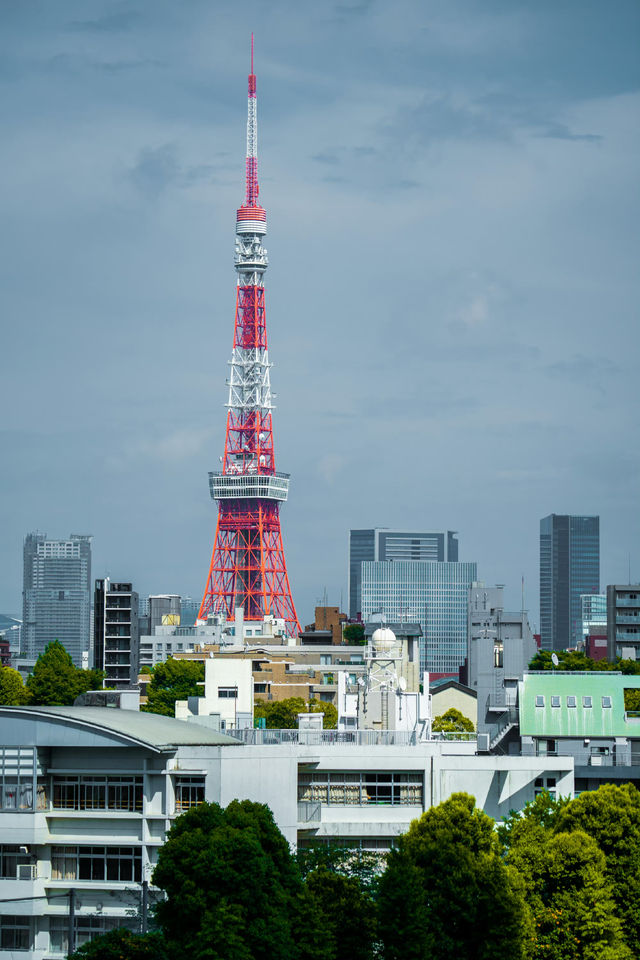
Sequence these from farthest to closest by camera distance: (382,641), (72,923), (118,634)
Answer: (118,634) → (382,641) → (72,923)

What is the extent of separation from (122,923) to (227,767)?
5.59 m

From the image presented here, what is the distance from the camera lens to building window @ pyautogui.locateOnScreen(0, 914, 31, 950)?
52.9 meters

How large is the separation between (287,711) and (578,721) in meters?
55.7

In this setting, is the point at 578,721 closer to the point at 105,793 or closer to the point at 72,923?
the point at 105,793

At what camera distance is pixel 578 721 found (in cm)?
7531

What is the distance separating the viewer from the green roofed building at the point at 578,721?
7356 centimetres

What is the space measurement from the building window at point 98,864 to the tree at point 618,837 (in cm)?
1310

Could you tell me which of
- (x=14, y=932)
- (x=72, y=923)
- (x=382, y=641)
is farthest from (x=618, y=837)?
(x=382, y=641)

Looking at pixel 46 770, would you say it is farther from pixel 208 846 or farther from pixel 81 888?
pixel 208 846

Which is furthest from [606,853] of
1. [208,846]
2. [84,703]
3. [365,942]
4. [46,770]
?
[84,703]

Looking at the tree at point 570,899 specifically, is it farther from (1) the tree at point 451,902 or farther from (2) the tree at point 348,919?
(2) the tree at point 348,919

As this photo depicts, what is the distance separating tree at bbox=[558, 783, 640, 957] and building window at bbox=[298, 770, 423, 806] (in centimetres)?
929

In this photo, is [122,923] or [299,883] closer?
[299,883]

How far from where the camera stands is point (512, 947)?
153 feet
